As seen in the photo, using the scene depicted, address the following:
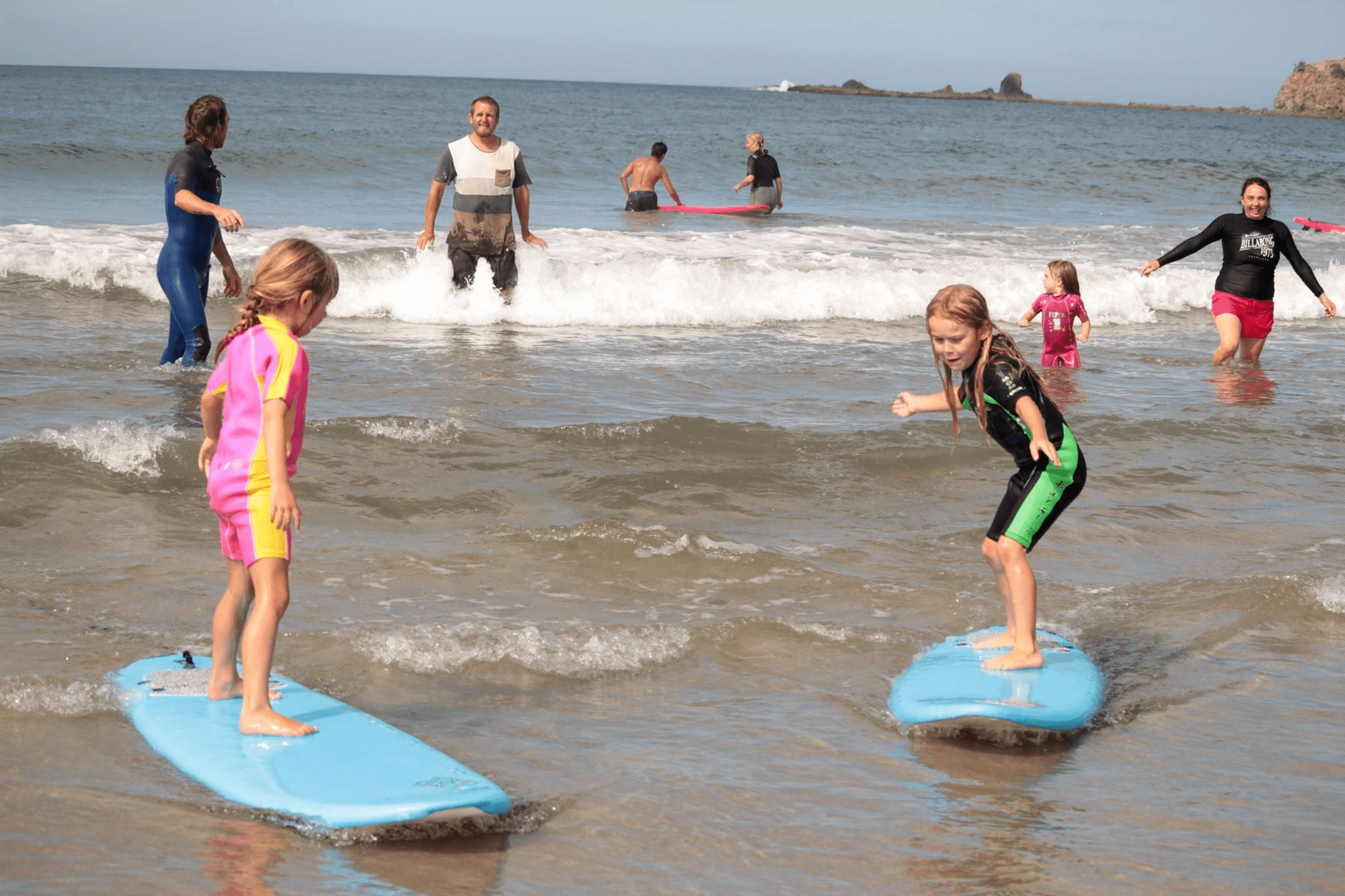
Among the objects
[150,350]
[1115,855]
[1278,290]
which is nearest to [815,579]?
[1115,855]

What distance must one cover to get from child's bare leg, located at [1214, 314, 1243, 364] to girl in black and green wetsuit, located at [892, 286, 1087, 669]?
241 inches

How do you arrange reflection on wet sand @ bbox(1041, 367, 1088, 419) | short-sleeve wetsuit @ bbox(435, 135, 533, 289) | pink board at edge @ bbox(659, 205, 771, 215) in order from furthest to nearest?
pink board at edge @ bbox(659, 205, 771, 215)
short-sleeve wetsuit @ bbox(435, 135, 533, 289)
reflection on wet sand @ bbox(1041, 367, 1088, 419)

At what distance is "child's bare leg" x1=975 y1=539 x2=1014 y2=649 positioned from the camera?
14.5 ft

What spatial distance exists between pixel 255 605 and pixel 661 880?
1.34 m

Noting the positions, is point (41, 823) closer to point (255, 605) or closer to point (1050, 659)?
point (255, 605)

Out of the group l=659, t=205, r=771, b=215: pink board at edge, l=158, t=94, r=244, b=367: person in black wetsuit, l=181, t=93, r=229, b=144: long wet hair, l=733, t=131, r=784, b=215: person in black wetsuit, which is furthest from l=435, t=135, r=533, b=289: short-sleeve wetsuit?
l=733, t=131, r=784, b=215: person in black wetsuit

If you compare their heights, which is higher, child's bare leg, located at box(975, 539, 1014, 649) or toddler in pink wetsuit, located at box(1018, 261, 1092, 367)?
toddler in pink wetsuit, located at box(1018, 261, 1092, 367)

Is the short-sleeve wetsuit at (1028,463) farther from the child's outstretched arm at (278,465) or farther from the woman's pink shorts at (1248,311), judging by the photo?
the woman's pink shorts at (1248,311)

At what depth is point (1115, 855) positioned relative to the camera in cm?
324

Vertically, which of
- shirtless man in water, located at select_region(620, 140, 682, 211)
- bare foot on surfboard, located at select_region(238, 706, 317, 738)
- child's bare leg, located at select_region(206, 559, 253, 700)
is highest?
shirtless man in water, located at select_region(620, 140, 682, 211)

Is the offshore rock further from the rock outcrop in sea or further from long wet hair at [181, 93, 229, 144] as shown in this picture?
long wet hair at [181, 93, 229, 144]

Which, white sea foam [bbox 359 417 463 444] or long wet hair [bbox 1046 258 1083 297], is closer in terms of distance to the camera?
white sea foam [bbox 359 417 463 444]

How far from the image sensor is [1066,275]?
9664 millimetres

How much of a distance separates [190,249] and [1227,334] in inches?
297
